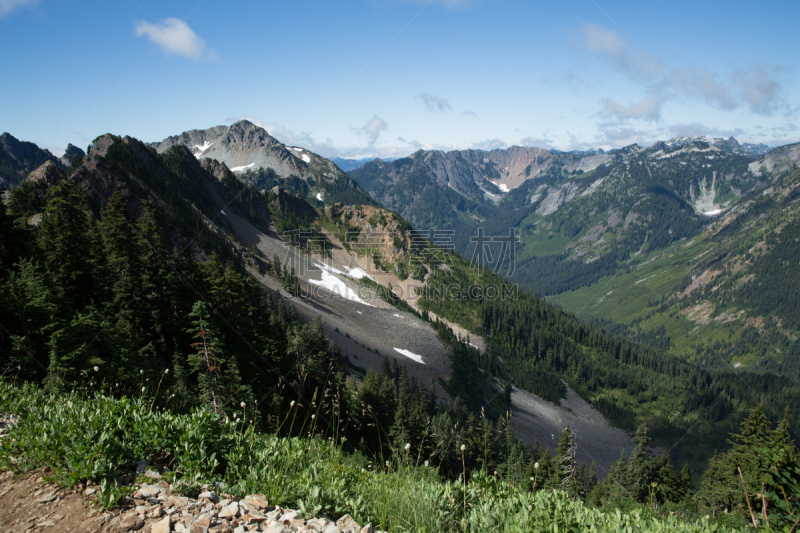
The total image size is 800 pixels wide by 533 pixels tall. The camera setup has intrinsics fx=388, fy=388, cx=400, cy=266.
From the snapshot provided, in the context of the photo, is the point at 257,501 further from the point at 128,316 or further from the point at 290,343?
the point at 290,343

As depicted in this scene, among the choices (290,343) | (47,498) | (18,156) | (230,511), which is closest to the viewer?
(230,511)

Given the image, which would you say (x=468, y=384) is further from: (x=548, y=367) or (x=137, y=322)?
(x=137, y=322)

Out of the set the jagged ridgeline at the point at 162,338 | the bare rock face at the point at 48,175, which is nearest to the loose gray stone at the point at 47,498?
the jagged ridgeline at the point at 162,338

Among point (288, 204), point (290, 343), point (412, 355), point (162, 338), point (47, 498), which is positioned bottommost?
point (412, 355)

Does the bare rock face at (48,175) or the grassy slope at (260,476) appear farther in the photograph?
the bare rock face at (48,175)

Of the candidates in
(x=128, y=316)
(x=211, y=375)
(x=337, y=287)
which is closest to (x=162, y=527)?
(x=211, y=375)

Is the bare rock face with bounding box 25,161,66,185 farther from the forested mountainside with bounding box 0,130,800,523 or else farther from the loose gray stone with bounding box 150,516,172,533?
Answer: the loose gray stone with bounding box 150,516,172,533

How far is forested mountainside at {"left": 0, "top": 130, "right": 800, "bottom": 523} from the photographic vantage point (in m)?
14.7

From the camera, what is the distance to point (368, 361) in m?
62.8

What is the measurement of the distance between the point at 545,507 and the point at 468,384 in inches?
2916

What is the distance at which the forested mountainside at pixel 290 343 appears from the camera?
14.7 metres

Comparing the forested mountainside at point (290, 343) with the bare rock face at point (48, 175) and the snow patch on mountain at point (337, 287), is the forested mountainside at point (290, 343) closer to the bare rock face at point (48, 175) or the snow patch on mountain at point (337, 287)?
the bare rock face at point (48, 175)

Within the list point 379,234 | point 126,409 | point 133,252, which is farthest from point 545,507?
point 379,234

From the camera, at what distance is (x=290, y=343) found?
1358 inches
